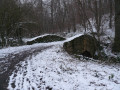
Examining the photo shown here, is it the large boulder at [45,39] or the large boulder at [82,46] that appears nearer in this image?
the large boulder at [82,46]

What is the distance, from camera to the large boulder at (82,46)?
9227 mm

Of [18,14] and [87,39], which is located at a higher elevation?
[18,14]

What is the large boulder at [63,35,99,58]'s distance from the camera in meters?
9.23

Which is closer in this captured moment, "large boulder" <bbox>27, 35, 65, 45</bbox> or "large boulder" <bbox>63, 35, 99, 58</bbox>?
"large boulder" <bbox>63, 35, 99, 58</bbox>

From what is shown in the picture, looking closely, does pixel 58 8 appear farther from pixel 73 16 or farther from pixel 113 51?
pixel 113 51

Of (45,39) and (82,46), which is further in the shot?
(45,39)

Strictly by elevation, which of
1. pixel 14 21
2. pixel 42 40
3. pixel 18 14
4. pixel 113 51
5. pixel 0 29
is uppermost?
pixel 18 14

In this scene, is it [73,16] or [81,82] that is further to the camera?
[73,16]

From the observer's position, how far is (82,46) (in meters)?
9.52

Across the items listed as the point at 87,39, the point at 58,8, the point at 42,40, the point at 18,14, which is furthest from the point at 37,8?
the point at 87,39

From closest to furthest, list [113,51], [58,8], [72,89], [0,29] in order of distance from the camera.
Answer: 1. [72,89]
2. [113,51]
3. [0,29]
4. [58,8]

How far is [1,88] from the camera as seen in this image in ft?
11.7

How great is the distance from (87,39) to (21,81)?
7.07 m

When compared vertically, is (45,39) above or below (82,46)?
above
